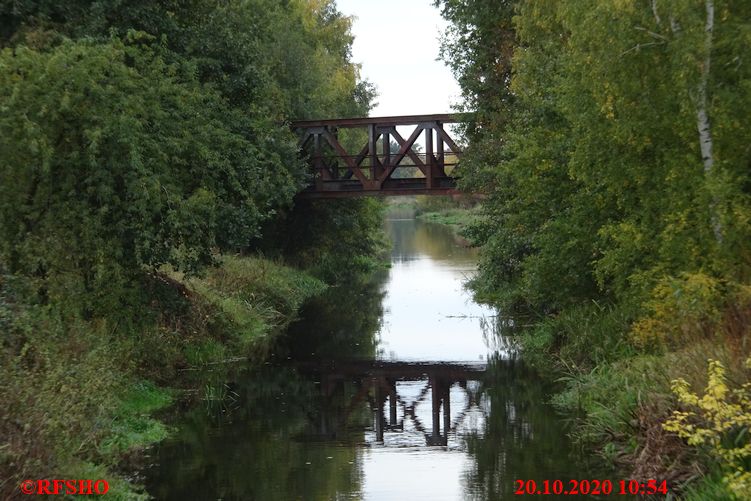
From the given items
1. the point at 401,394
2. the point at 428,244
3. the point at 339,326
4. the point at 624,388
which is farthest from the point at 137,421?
the point at 428,244

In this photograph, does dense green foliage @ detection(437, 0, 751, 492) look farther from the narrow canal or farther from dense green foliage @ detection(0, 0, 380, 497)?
dense green foliage @ detection(0, 0, 380, 497)

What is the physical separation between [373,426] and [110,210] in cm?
608

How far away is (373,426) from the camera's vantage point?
17344 millimetres

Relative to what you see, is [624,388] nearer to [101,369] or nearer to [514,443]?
[514,443]

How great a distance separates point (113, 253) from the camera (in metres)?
18.0

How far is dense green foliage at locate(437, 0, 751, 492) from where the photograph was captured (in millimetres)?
14906

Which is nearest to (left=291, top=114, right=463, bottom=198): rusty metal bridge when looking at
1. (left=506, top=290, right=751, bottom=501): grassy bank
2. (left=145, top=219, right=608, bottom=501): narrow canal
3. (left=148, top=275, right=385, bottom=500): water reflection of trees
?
(left=145, top=219, right=608, bottom=501): narrow canal

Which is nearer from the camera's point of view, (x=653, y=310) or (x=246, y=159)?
(x=653, y=310)

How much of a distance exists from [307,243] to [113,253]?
26.5 metres

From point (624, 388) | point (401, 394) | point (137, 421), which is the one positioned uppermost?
point (624, 388)

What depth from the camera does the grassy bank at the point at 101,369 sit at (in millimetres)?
10609

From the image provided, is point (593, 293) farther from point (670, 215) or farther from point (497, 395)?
point (670, 215)

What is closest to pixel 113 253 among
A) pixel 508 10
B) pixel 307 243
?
pixel 508 10

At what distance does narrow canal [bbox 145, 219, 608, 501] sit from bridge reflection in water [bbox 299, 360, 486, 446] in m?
0.03
